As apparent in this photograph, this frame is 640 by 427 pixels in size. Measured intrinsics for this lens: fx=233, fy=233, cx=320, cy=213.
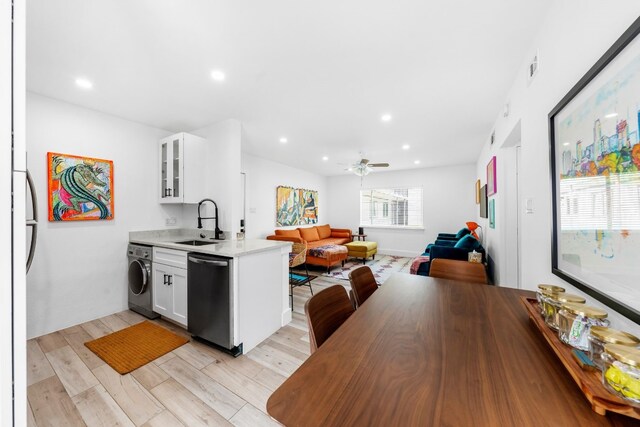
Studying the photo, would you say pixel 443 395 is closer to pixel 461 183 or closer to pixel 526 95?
pixel 526 95

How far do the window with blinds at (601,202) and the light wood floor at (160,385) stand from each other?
1970 mm

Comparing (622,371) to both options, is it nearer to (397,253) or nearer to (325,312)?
(325,312)

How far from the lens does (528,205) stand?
1705 mm

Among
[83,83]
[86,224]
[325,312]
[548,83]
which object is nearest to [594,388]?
[325,312]

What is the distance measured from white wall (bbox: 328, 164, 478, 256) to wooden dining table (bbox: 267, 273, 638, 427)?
18.8 feet

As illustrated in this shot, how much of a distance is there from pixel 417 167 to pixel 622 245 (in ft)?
19.7

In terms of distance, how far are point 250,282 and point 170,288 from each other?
1.06 meters

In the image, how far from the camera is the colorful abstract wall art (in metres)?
5.85

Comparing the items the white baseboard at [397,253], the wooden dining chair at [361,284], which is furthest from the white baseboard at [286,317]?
the white baseboard at [397,253]

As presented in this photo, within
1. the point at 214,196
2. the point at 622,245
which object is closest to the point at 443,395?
the point at 622,245

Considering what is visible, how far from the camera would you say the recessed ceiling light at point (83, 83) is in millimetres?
2229

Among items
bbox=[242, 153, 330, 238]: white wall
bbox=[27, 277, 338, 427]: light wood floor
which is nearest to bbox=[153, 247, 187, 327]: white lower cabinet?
bbox=[27, 277, 338, 427]: light wood floor

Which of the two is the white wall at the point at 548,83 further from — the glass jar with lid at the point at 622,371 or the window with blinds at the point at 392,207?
the window with blinds at the point at 392,207

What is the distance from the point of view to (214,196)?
10.6ft
